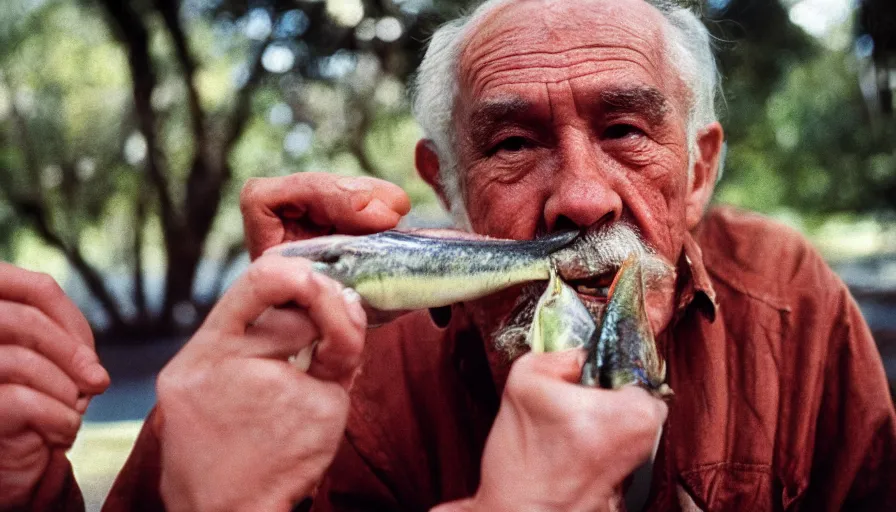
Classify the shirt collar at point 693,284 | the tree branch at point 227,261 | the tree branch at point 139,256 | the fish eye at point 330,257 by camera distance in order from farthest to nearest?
the tree branch at point 139,256 → the tree branch at point 227,261 → the shirt collar at point 693,284 → the fish eye at point 330,257

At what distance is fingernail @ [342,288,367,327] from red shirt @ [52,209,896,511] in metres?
0.43

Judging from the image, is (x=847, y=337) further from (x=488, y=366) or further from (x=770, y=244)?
(x=488, y=366)

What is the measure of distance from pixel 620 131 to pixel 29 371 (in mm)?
953

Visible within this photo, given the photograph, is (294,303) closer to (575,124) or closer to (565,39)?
(575,124)

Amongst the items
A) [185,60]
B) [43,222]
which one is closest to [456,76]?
[185,60]

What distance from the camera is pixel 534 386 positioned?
2.07 feet

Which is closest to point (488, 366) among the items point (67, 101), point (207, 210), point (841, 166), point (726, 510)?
point (726, 510)

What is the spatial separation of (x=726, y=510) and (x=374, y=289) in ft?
2.69

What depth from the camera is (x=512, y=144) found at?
3.53 feet

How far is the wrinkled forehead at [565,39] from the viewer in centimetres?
106

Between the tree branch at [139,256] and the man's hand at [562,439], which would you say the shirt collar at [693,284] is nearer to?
the man's hand at [562,439]

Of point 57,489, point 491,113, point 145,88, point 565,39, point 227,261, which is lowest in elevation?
point 227,261

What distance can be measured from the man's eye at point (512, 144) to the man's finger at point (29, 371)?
2.46 ft

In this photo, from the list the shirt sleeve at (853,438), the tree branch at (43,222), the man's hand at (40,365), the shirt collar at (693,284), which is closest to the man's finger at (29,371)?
the man's hand at (40,365)
